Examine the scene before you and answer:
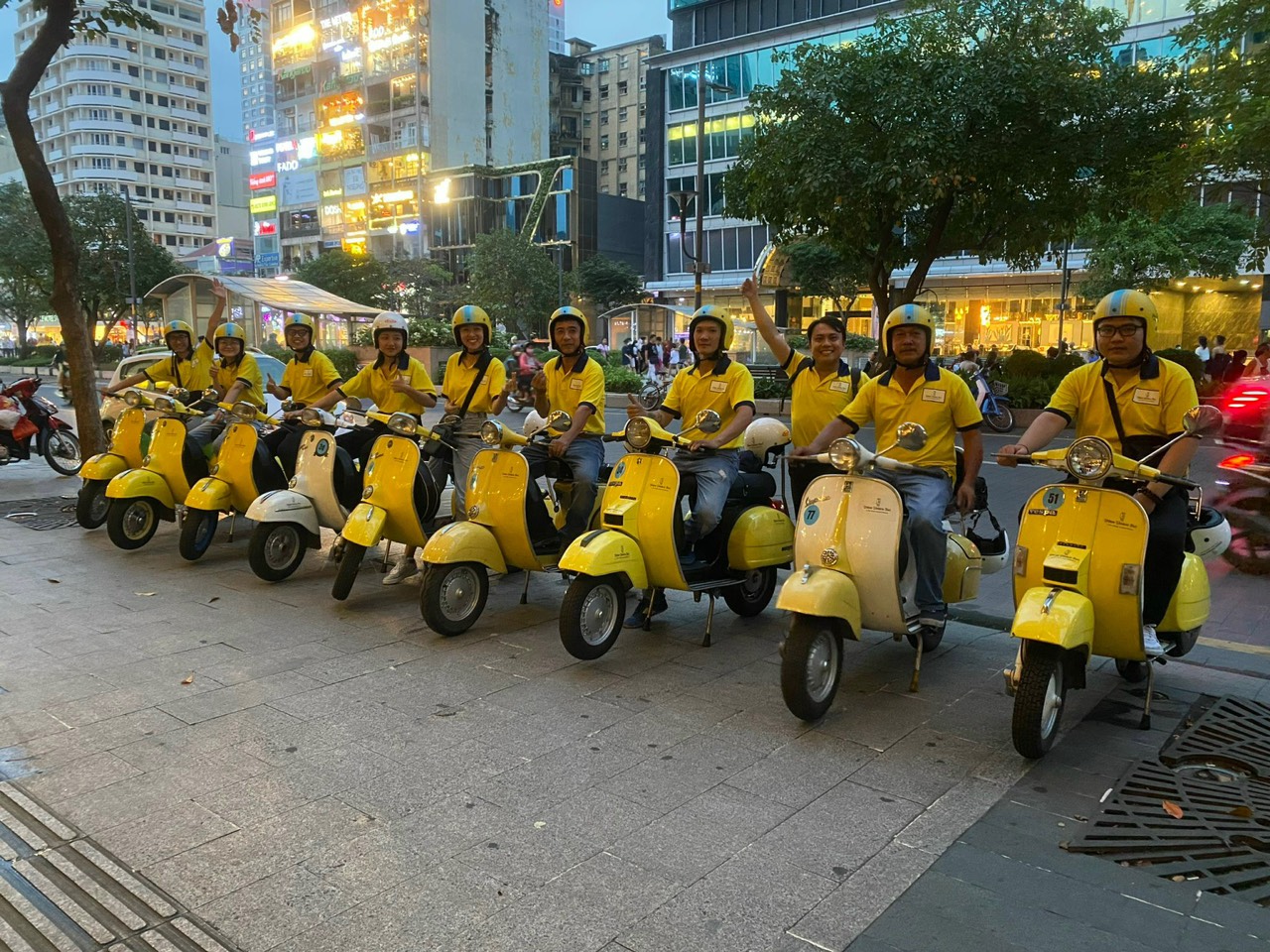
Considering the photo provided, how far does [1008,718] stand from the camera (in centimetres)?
425

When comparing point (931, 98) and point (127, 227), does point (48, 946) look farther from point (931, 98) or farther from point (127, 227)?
point (127, 227)

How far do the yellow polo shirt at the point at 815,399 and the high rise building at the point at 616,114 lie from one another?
80.1 m

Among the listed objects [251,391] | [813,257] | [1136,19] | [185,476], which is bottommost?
[185,476]

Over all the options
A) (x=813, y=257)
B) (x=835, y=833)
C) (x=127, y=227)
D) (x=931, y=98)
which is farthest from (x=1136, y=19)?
(x=835, y=833)

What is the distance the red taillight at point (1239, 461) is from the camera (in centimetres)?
731

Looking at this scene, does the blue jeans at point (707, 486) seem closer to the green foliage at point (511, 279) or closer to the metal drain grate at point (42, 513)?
the metal drain grate at point (42, 513)

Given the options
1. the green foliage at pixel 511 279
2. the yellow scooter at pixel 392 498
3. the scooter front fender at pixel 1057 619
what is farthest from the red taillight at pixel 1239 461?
the green foliage at pixel 511 279

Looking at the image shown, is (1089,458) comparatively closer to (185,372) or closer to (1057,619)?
(1057,619)

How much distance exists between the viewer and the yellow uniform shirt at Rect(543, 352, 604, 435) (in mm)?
6031

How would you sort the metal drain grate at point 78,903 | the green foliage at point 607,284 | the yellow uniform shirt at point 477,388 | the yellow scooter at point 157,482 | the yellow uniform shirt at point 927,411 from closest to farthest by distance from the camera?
the metal drain grate at point 78,903 → the yellow uniform shirt at point 927,411 → the yellow uniform shirt at point 477,388 → the yellow scooter at point 157,482 → the green foliage at point 607,284

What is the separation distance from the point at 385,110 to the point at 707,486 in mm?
78689

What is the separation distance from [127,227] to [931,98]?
32.8m

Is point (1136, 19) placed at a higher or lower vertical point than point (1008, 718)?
higher

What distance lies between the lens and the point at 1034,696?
363 cm
